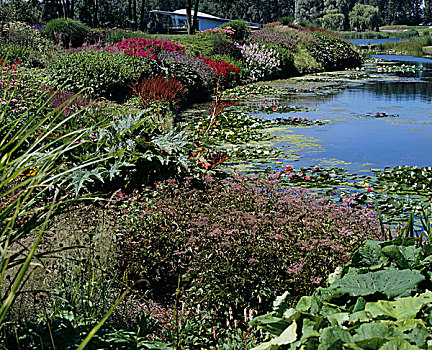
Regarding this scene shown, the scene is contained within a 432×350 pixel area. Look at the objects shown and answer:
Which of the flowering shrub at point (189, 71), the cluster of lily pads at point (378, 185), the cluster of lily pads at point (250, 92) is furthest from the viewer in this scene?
the cluster of lily pads at point (250, 92)

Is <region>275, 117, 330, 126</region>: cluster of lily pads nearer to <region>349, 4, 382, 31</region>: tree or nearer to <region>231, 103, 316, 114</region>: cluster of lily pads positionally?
<region>231, 103, 316, 114</region>: cluster of lily pads

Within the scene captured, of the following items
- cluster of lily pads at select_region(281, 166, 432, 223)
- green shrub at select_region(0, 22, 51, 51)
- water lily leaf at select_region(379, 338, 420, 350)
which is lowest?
cluster of lily pads at select_region(281, 166, 432, 223)

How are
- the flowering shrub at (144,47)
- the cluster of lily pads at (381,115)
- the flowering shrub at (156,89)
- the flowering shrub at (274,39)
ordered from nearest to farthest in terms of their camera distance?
the flowering shrub at (156,89)
the cluster of lily pads at (381,115)
the flowering shrub at (144,47)
the flowering shrub at (274,39)

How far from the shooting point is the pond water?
6.47m

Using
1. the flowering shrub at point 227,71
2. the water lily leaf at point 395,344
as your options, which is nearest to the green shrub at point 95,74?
the flowering shrub at point 227,71

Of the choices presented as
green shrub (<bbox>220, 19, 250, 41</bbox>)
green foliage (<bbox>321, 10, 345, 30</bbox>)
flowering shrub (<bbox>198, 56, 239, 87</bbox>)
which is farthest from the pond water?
green foliage (<bbox>321, 10, 345, 30</bbox>)

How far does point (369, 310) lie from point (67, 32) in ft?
56.4

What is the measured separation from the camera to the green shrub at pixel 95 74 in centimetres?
938

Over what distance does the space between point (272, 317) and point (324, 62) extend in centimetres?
2147

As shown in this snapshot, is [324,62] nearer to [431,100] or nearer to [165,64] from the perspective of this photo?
[431,100]

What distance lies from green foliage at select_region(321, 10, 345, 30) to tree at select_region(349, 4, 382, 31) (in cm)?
210

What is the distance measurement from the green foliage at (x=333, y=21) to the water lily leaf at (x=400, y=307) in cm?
7951

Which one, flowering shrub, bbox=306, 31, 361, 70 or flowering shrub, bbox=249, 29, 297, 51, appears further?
flowering shrub, bbox=306, 31, 361, 70

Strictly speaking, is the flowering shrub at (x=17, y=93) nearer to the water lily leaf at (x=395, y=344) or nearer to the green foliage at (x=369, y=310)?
the green foliage at (x=369, y=310)
